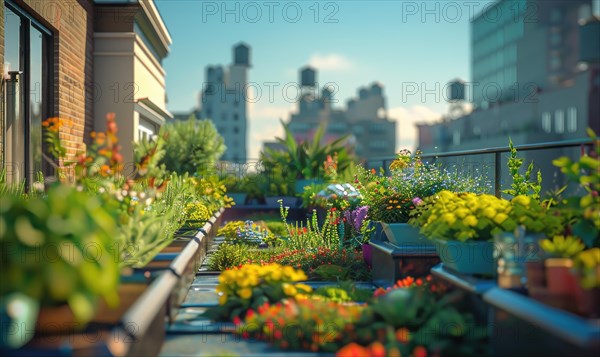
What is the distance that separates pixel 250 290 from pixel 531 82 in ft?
327

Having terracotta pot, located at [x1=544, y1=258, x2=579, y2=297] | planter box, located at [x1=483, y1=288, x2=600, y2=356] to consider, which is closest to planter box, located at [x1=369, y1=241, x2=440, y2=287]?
planter box, located at [x1=483, y1=288, x2=600, y2=356]

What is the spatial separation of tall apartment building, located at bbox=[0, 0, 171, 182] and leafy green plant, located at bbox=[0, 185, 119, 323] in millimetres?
2672

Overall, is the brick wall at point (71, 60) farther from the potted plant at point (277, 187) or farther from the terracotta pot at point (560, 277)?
the terracotta pot at point (560, 277)

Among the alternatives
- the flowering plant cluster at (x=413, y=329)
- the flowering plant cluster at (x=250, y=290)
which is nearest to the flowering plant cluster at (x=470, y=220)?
the flowering plant cluster at (x=413, y=329)

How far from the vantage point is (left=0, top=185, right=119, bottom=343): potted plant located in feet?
9.45

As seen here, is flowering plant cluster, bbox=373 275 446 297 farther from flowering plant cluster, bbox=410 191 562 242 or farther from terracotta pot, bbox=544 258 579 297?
terracotta pot, bbox=544 258 579 297

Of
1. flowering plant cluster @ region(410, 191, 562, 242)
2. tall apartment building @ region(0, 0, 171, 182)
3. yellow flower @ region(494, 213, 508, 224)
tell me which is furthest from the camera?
tall apartment building @ region(0, 0, 171, 182)

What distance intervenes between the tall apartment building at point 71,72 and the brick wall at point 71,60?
0.6 inches

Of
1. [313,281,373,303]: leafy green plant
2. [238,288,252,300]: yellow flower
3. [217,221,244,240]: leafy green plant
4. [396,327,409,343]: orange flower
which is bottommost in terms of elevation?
[396,327,409,343]: orange flower

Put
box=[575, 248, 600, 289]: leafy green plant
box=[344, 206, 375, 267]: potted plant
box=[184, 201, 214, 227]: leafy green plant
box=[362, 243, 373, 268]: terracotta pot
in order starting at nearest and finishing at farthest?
box=[575, 248, 600, 289]: leafy green plant
box=[362, 243, 373, 268]: terracotta pot
box=[344, 206, 375, 267]: potted plant
box=[184, 201, 214, 227]: leafy green plant

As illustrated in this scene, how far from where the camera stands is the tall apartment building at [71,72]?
8.12 meters

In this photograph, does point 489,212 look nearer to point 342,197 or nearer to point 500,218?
point 500,218

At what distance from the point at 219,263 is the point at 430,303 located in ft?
11.0

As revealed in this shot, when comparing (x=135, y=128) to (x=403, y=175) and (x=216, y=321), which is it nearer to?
(x=403, y=175)
